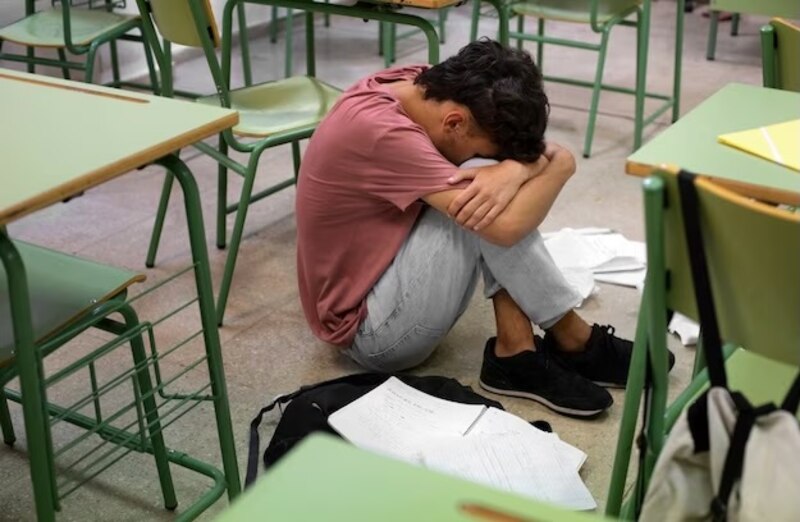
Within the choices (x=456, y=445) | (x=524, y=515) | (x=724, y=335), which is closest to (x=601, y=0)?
(x=456, y=445)

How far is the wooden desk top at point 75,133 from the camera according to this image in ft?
4.43

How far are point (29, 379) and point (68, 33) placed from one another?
223 cm

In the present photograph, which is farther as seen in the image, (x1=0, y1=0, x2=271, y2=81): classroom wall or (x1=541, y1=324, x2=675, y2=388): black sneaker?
(x1=0, y1=0, x2=271, y2=81): classroom wall

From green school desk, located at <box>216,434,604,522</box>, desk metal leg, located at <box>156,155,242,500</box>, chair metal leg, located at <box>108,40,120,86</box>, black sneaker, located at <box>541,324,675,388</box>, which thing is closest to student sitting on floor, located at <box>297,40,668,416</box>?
black sneaker, located at <box>541,324,675,388</box>

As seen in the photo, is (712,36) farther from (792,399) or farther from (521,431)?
(792,399)

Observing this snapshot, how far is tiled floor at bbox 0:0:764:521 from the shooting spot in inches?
79.4

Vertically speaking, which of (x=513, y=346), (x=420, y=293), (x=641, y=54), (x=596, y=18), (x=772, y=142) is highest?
(x=772, y=142)

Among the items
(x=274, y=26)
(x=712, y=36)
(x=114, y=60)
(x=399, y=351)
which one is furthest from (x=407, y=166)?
(x=274, y=26)

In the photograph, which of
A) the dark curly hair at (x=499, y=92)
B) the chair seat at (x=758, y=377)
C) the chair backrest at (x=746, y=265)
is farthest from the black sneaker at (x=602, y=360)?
the chair backrest at (x=746, y=265)

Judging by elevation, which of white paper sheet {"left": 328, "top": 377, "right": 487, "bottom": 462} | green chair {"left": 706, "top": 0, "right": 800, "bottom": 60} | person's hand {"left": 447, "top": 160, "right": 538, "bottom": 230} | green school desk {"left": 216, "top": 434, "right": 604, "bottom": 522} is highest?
green chair {"left": 706, "top": 0, "right": 800, "bottom": 60}

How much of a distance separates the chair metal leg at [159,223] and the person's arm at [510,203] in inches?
38.9

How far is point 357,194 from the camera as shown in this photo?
215 cm

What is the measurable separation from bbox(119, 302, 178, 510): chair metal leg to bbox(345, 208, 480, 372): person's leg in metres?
0.52

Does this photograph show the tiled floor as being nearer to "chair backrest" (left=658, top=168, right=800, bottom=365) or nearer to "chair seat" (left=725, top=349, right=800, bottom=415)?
"chair seat" (left=725, top=349, right=800, bottom=415)
